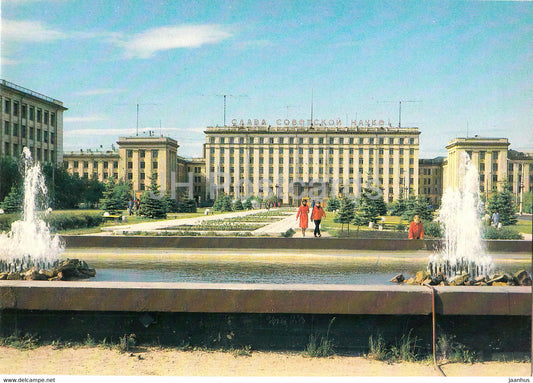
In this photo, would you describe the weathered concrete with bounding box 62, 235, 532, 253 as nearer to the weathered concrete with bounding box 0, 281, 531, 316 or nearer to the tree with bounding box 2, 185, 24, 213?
the weathered concrete with bounding box 0, 281, 531, 316

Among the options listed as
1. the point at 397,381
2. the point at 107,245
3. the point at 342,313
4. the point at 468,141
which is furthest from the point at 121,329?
the point at 468,141

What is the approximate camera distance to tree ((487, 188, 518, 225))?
2486cm

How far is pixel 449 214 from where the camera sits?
40.1ft

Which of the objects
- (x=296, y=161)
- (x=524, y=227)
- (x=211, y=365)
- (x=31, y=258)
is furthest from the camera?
(x=296, y=161)

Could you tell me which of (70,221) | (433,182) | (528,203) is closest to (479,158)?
(528,203)

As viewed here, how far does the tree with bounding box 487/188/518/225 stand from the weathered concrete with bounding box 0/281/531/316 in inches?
871

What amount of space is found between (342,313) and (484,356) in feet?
4.59

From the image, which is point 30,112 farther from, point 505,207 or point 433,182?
point 433,182

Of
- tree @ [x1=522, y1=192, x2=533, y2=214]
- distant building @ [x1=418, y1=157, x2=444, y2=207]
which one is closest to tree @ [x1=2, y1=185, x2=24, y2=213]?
tree @ [x1=522, y1=192, x2=533, y2=214]

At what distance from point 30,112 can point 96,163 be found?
3918cm

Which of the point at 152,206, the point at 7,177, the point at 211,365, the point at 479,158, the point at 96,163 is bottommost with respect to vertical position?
the point at 211,365

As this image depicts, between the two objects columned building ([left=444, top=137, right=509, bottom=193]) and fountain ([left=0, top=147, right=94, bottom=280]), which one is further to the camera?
columned building ([left=444, top=137, right=509, bottom=193])

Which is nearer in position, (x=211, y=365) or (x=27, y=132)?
(x=211, y=365)

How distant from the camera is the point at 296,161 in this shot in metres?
86.1
